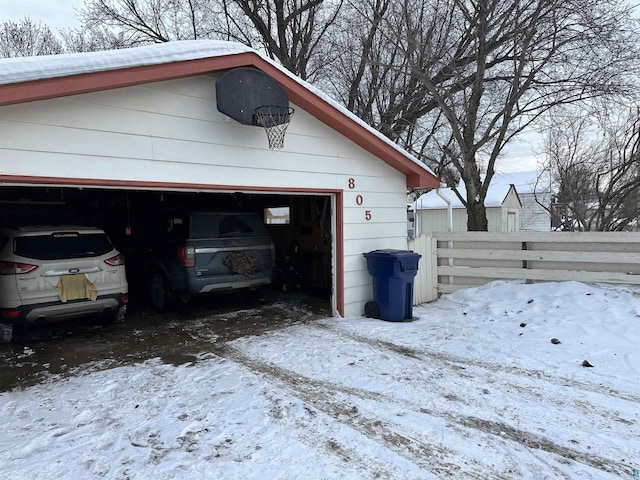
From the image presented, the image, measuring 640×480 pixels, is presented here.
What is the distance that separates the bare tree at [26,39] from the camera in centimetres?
1716

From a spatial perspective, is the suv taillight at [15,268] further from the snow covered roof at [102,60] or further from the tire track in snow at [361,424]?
the tire track in snow at [361,424]

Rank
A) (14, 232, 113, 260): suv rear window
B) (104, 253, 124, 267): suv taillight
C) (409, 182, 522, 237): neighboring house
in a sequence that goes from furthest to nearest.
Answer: (409, 182, 522, 237): neighboring house < (104, 253, 124, 267): suv taillight < (14, 232, 113, 260): suv rear window

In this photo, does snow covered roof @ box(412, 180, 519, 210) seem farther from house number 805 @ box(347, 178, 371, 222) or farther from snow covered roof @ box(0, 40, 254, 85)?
snow covered roof @ box(0, 40, 254, 85)

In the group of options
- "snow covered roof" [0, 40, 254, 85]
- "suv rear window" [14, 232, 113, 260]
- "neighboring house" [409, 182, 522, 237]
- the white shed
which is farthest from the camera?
"neighboring house" [409, 182, 522, 237]

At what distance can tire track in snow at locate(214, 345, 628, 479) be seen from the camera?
2.92 meters

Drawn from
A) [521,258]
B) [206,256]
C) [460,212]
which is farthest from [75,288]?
[460,212]

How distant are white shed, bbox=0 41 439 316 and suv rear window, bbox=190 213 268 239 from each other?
104cm

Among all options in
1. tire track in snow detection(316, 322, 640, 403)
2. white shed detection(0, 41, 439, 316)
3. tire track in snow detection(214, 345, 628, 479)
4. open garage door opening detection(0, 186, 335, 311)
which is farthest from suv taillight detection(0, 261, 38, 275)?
tire track in snow detection(316, 322, 640, 403)

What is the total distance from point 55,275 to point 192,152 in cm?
→ 248

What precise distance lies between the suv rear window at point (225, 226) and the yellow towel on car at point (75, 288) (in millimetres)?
1735

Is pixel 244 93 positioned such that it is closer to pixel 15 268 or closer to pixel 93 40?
pixel 15 268

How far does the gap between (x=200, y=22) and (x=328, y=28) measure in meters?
5.24

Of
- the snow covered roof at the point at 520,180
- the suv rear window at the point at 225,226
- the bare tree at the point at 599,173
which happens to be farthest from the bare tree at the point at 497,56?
the snow covered roof at the point at 520,180

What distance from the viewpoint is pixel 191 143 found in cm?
553
